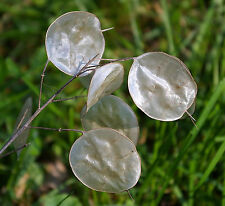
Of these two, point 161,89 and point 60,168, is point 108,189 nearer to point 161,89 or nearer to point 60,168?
point 161,89

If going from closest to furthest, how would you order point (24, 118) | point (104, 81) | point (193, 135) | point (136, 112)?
point (104, 81) → point (24, 118) → point (193, 135) → point (136, 112)

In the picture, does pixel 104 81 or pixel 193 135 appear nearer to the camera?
pixel 104 81

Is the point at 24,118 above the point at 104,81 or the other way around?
the other way around

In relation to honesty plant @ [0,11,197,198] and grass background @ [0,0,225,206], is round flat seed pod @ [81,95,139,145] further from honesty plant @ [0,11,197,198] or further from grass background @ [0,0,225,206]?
grass background @ [0,0,225,206]

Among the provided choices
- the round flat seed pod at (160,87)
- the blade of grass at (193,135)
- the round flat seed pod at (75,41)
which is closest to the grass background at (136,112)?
the blade of grass at (193,135)

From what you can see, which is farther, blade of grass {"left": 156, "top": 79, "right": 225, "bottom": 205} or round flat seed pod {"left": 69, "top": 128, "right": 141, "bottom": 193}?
blade of grass {"left": 156, "top": 79, "right": 225, "bottom": 205}

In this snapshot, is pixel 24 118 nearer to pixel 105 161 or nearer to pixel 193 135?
pixel 105 161

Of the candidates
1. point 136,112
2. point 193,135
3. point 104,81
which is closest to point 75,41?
point 104,81

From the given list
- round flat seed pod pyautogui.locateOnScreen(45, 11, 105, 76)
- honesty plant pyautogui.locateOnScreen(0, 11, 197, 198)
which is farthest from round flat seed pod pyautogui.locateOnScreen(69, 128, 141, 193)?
round flat seed pod pyautogui.locateOnScreen(45, 11, 105, 76)
